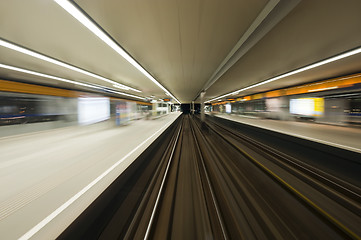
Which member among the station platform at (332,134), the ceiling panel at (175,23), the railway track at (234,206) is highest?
the ceiling panel at (175,23)

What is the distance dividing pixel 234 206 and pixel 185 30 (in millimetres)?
4232

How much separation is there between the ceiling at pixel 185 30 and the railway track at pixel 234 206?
12.4 ft

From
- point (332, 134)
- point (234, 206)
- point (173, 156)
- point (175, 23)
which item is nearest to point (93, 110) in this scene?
point (173, 156)

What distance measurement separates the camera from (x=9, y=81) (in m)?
5.20

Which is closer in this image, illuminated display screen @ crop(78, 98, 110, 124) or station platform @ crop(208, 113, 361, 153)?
station platform @ crop(208, 113, 361, 153)

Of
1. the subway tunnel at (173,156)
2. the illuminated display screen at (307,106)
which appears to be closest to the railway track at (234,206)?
the subway tunnel at (173,156)

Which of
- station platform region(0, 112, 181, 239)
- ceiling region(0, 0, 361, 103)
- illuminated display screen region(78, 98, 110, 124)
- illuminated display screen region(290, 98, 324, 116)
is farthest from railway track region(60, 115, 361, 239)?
illuminated display screen region(290, 98, 324, 116)

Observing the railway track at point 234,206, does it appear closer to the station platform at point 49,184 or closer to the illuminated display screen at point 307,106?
the station platform at point 49,184

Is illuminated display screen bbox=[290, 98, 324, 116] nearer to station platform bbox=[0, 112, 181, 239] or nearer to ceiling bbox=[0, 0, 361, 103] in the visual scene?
ceiling bbox=[0, 0, 361, 103]

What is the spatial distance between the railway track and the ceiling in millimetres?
3788

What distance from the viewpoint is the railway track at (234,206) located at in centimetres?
151

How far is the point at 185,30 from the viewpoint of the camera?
3135 mm

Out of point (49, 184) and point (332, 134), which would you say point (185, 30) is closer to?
point (49, 184)

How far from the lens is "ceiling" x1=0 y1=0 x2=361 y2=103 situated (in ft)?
7.93
